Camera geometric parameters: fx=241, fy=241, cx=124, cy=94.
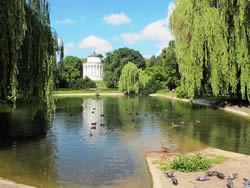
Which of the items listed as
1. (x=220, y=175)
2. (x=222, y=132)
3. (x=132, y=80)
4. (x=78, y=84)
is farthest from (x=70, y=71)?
(x=220, y=175)

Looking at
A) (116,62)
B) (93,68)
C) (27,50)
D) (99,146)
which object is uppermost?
(93,68)

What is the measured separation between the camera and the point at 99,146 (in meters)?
12.0

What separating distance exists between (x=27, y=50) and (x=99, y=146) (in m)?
5.61

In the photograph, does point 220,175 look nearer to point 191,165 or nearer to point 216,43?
point 191,165

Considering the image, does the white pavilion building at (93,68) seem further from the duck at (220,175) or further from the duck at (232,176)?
the duck at (232,176)

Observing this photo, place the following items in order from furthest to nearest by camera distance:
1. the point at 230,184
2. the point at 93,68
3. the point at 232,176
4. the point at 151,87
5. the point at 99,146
→ the point at 93,68 < the point at 151,87 < the point at 99,146 < the point at 232,176 < the point at 230,184

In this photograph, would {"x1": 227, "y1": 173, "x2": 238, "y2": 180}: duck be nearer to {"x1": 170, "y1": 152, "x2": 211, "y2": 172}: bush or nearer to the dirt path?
the dirt path

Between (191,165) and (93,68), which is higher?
(93,68)

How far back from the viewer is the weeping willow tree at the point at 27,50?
9.16m

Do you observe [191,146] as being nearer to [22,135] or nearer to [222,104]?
[22,135]

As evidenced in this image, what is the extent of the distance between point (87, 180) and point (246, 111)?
1852cm

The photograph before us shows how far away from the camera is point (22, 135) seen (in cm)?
1393

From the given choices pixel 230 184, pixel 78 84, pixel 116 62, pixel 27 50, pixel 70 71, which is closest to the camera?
pixel 230 184

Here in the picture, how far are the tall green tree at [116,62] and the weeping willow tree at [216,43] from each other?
5047 cm
